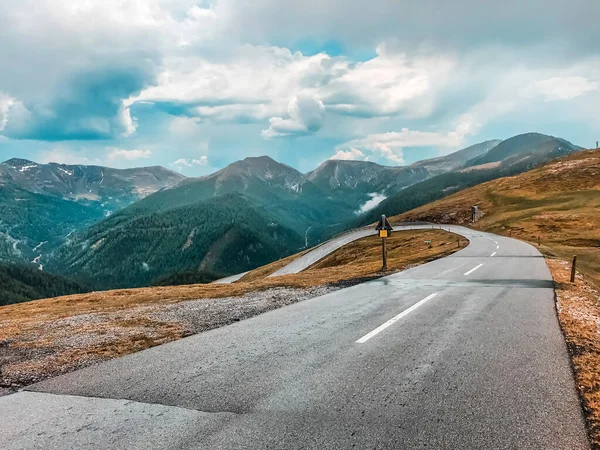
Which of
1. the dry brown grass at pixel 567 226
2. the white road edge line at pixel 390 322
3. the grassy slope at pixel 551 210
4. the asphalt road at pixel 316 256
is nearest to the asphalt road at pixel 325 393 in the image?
the white road edge line at pixel 390 322

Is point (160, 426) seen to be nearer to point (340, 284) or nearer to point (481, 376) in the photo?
point (481, 376)

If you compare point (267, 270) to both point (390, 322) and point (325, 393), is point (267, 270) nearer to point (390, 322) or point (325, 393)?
point (390, 322)

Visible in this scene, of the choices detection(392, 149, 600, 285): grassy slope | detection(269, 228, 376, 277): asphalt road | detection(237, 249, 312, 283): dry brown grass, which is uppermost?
detection(392, 149, 600, 285): grassy slope

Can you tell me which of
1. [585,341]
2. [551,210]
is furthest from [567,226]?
[585,341]

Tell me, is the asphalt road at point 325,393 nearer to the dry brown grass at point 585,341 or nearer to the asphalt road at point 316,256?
the dry brown grass at point 585,341

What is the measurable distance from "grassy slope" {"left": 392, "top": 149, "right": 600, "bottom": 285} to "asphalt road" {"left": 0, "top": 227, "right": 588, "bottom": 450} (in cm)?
3088

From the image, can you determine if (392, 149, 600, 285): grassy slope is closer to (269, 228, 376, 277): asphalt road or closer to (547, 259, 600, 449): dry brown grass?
(547, 259, 600, 449): dry brown grass

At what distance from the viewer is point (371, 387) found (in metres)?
6.47

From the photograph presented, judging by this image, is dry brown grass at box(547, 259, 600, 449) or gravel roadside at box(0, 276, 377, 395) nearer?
dry brown grass at box(547, 259, 600, 449)

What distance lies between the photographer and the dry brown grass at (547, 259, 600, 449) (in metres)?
5.83

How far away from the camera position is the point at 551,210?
9219 centimetres

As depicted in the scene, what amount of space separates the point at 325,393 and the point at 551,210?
104451mm

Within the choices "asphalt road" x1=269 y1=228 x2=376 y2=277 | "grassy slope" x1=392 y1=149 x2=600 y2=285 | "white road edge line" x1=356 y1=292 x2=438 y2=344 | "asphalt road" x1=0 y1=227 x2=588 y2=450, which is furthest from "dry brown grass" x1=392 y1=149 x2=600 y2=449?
"asphalt road" x1=269 y1=228 x2=376 y2=277

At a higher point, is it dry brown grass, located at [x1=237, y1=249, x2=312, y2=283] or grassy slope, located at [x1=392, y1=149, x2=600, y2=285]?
grassy slope, located at [x1=392, y1=149, x2=600, y2=285]
